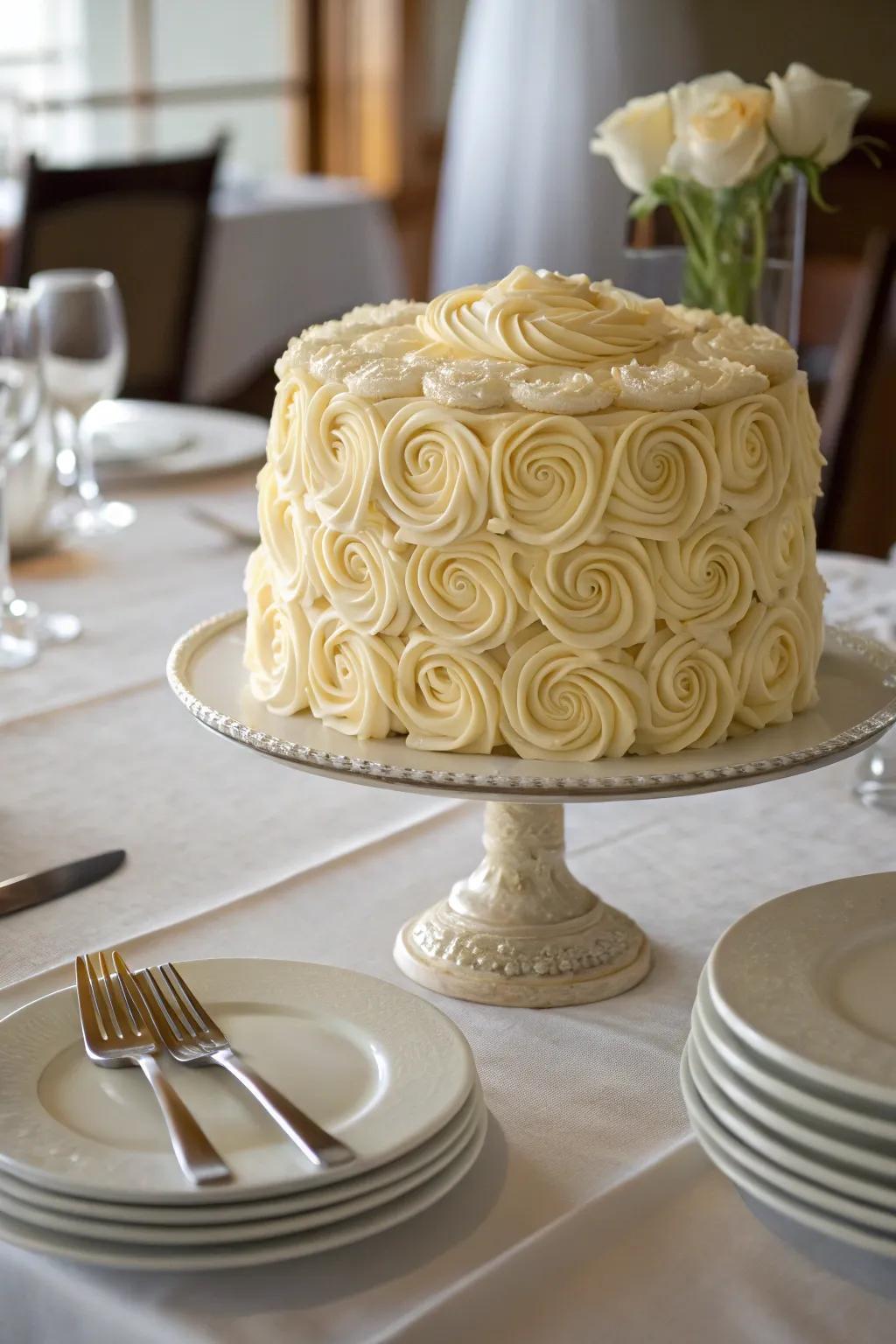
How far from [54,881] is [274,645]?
0.76ft

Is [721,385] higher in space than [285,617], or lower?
higher

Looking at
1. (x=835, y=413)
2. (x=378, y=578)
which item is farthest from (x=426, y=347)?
(x=835, y=413)

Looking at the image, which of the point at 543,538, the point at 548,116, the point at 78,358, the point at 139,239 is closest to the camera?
the point at 543,538

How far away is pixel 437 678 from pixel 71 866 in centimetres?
33

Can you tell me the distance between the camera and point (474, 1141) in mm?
741

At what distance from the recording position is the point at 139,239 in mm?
3172

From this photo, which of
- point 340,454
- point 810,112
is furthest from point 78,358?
point 340,454

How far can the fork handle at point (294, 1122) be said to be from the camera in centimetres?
67

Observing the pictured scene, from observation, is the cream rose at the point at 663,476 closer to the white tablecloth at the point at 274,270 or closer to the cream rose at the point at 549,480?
the cream rose at the point at 549,480

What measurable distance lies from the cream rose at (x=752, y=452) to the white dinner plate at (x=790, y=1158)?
35 cm

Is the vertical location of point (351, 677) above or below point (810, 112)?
below

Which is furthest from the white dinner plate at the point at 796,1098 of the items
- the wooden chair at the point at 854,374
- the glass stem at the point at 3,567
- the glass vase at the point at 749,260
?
the wooden chair at the point at 854,374

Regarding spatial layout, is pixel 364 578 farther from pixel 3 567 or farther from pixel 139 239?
pixel 139 239

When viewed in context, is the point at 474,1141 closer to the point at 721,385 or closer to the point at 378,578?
the point at 378,578
